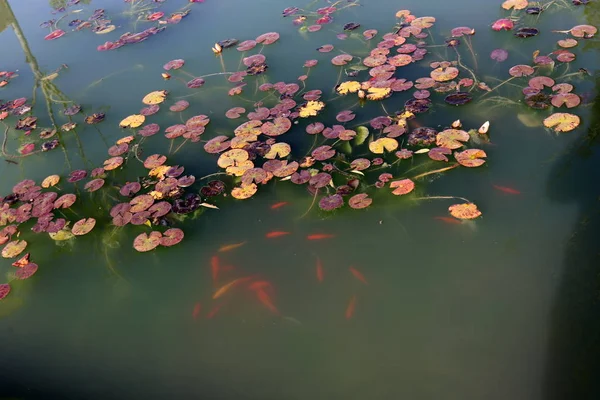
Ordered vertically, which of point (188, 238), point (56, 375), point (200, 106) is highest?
point (200, 106)

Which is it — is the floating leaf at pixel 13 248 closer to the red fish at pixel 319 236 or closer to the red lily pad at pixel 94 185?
the red lily pad at pixel 94 185

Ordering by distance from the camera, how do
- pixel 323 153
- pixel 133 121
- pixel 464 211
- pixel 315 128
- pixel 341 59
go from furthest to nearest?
1. pixel 341 59
2. pixel 133 121
3. pixel 315 128
4. pixel 323 153
5. pixel 464 211

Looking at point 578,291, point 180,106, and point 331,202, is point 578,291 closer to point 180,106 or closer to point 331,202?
point 331,202

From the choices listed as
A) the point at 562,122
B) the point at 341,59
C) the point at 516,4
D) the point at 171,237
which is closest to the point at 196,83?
the point at 341,59

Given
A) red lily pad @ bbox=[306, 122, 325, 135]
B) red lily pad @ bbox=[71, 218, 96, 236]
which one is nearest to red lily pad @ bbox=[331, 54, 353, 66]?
red lily pad @ bbox=[306, 122, 325, 135]

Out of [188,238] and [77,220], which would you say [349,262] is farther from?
[77,220]

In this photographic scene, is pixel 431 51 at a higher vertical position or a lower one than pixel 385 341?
higher

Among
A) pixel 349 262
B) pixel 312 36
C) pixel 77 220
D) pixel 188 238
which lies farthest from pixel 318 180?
pixel 312 36
